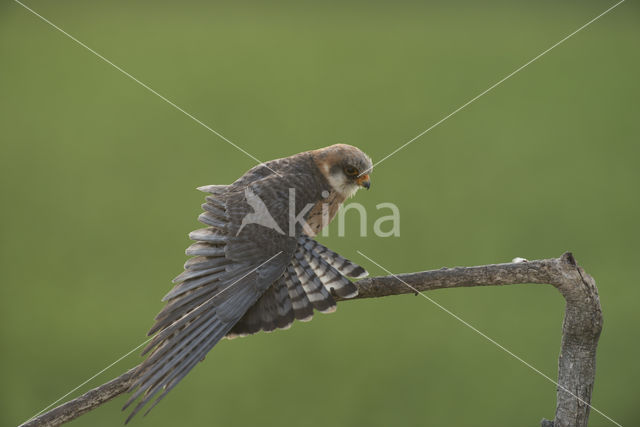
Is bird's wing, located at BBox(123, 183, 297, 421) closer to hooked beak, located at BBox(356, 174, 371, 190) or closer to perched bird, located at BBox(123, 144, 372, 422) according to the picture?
perched bird, located at BBox(123, 144, 372, 422)

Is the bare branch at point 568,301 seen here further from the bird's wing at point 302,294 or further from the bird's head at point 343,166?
the bird's head at point 343,166

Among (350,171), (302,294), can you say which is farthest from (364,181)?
(302,294)

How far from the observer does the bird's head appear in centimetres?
298

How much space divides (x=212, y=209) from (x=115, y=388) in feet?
2.94

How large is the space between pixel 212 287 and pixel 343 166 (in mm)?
987

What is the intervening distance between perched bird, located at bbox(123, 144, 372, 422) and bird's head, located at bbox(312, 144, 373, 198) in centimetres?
2

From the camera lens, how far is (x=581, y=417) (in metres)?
2.26

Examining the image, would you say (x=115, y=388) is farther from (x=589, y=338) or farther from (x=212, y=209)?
(x=589, y=338)

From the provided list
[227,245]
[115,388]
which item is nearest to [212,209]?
[227,245]

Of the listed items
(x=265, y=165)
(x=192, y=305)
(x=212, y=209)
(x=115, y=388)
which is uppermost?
(x=265, y=165)

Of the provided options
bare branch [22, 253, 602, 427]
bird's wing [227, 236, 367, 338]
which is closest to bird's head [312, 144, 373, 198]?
bird's wing [227, 236, 367, 338]

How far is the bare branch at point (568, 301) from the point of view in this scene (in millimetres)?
2236

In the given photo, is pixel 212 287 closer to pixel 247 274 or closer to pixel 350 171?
pixel 247 274

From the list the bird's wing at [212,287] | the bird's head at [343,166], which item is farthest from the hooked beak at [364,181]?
the bird's wing at [212,287]
